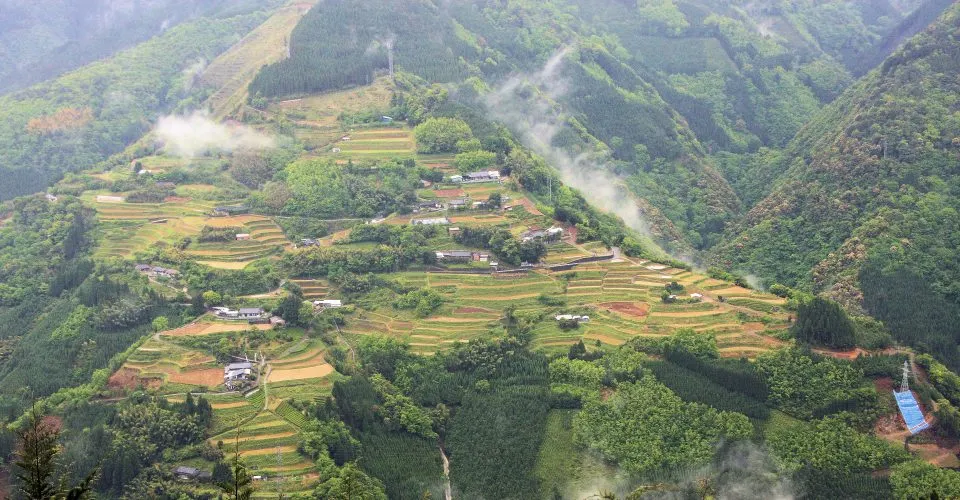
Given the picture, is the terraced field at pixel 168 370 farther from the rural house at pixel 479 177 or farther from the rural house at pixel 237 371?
the rural house at pixel 479 177

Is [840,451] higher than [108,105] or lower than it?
lower

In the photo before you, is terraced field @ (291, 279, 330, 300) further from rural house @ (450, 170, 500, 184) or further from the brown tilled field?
the brown tilled field

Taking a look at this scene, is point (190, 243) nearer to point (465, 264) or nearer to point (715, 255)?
point (465, 264)

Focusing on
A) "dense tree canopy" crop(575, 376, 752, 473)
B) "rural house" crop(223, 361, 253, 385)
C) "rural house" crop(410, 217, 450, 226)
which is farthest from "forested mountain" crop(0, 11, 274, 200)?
"dense tree canopy" crop(575, 376, 752, 473)

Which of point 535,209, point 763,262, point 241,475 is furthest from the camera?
point 763,262

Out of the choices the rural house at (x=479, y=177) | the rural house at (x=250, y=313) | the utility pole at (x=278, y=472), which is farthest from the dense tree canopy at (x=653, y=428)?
the rural house at (x=479, y=177)

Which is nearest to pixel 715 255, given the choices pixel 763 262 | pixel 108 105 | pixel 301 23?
pixel 763 262
